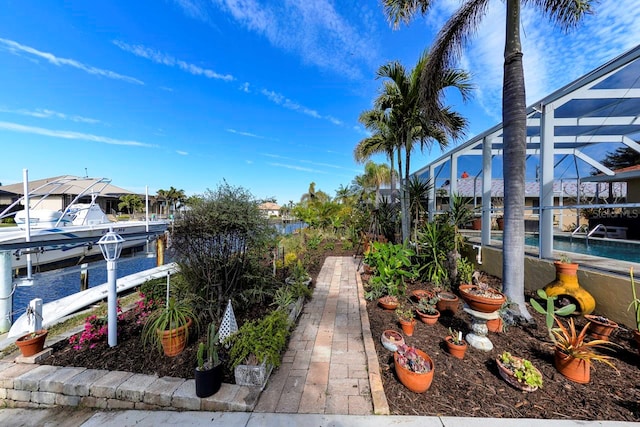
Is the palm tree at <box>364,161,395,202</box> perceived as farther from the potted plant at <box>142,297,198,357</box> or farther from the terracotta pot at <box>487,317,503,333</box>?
the potted plant at <box>142,297,198,357</box>

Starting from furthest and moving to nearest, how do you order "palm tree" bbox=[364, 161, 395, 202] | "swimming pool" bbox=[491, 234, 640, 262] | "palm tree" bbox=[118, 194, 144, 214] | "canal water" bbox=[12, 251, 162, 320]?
"palm tree" bbox=[118, 194, 144, 214] < "palm tree" bbox=[364, 161, 395, 202] < "canal water" bbox=[12, 251, 162, 320] < "swimming pool" bbox=[491, 234, 640, 262]

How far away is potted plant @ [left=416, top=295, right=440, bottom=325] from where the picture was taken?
12.0ft

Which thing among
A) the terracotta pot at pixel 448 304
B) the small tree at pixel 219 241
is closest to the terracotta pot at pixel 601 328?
the terracotta pot at pixel 448 304

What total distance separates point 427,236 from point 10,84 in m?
13.8

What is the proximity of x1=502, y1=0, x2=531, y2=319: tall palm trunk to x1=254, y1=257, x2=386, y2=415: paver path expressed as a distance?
2.46 m

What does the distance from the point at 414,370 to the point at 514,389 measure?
0.99 metres

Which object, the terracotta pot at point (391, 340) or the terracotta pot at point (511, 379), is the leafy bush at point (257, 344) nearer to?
the terracotta pot at point (391, 340)

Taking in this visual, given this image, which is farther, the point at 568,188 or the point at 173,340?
the point at 568,188

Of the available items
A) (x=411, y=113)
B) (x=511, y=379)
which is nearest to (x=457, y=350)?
(x=511, y=379)

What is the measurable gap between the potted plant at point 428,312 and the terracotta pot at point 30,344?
5248 mm

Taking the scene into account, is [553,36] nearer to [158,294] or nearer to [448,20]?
[448,20]

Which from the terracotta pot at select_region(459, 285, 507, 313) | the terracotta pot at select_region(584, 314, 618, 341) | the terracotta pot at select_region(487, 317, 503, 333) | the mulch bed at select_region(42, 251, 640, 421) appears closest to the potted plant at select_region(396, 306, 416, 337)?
the mulch bed at select_region(42, 251, 640, 421)

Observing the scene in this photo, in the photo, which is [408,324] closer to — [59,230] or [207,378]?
[207,378]

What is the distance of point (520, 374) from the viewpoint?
2328 millimetres
